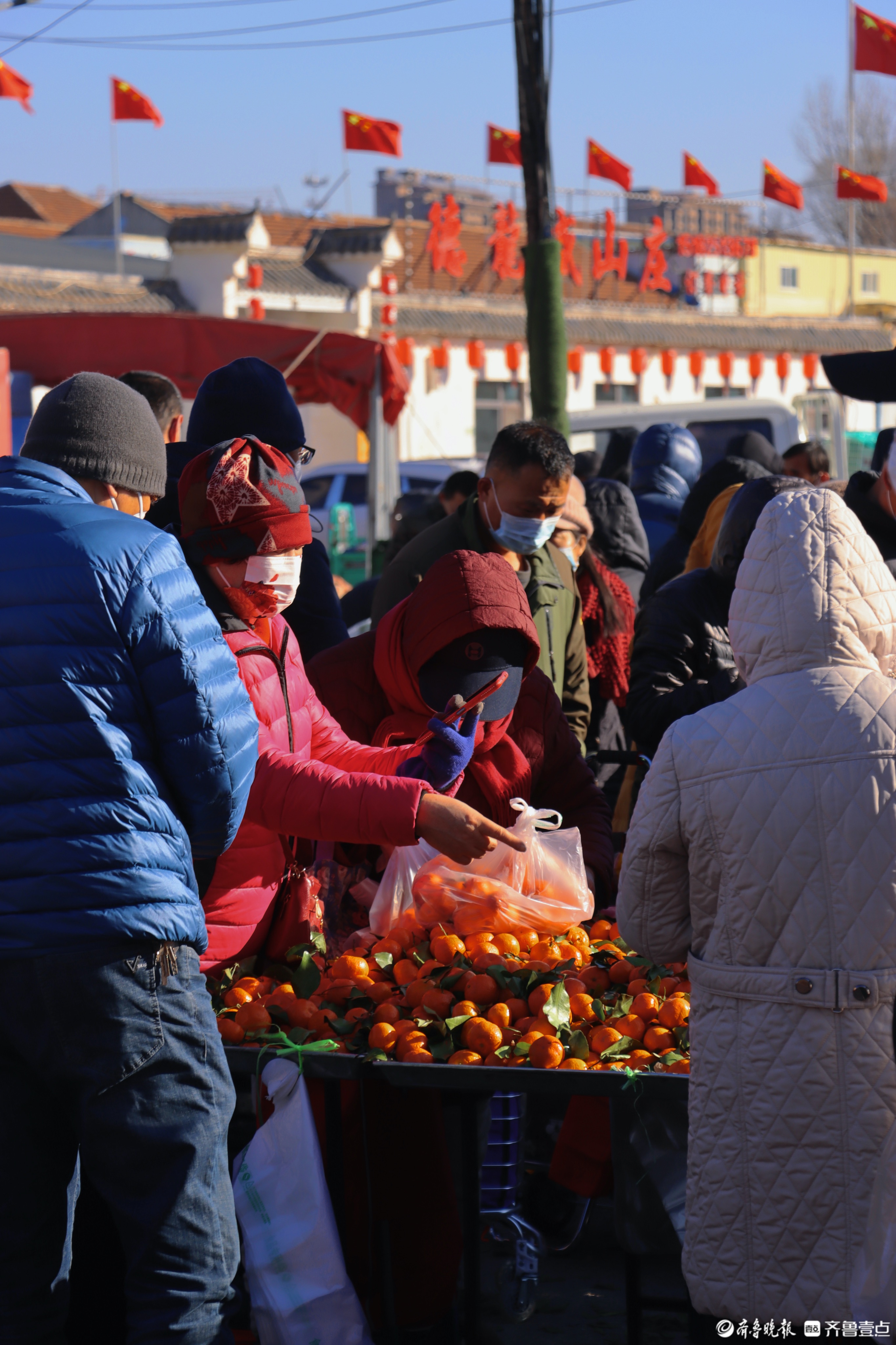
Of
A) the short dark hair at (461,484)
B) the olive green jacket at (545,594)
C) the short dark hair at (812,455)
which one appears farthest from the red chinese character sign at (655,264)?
the olive green jacket at (545,594)

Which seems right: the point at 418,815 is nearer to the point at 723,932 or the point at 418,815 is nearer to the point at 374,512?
the point at 723,932

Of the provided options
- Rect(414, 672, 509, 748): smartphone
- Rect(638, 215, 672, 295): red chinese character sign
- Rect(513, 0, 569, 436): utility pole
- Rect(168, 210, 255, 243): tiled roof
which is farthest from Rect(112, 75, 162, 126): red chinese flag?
Rect(414, 672, 509, 748): smartphone

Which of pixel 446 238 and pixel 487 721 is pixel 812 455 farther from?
pixel 446 238

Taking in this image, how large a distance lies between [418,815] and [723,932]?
61 cm

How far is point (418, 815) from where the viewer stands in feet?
8.73

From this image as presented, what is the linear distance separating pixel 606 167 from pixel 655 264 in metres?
4.70

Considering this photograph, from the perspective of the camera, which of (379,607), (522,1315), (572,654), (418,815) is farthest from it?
(572,654)

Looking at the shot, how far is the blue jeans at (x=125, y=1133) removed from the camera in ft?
6.97

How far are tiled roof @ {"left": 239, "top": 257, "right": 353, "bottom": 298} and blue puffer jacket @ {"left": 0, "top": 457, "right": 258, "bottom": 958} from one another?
1949 cm

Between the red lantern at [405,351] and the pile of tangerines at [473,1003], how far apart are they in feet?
63.8

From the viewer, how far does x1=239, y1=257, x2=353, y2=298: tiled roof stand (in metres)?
21.1

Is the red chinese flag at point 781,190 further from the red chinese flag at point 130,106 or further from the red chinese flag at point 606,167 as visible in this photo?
the red chinese flag at point 130,106

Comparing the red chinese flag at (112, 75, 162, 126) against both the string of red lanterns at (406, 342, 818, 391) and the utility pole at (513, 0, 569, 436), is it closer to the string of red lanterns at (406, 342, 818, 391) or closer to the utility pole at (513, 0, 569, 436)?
the string of red lanterns at (406, 342, 818, 391)

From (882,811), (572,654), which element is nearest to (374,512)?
(572,654)
